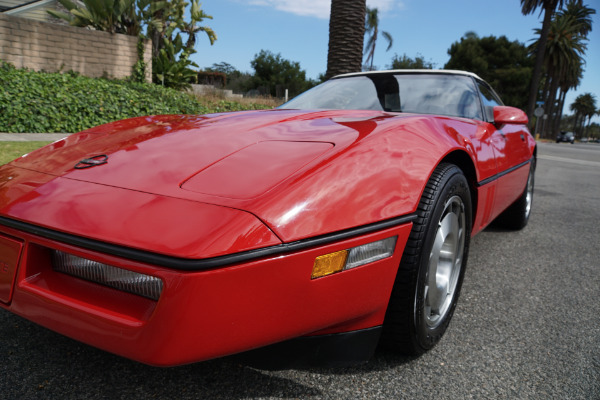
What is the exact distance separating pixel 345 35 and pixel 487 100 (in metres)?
4.07

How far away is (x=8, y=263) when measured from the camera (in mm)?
1194

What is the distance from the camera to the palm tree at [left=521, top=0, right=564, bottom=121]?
22.1 meters

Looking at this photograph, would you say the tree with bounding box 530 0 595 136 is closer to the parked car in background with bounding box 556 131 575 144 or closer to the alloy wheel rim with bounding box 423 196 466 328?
the parked car in background with bounding box 556 131 575 144

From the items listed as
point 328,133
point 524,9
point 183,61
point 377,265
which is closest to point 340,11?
point 328,133

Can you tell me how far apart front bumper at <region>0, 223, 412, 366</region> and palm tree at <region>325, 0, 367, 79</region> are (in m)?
5.85

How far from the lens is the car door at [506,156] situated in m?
2.33

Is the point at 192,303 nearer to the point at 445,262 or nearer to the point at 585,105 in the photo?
the point at 445,262

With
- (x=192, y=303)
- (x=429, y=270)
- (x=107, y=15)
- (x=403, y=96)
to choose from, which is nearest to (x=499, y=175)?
(x=403, y=96)

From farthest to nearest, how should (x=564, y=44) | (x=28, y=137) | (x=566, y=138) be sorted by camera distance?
(x=566, y=138), (x=564, y=44), (x=28, y=137)

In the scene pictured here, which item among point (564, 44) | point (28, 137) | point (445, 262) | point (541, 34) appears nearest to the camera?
point (445, 262)

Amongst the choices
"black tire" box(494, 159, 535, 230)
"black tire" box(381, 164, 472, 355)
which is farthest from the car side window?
"black tire" box(381, 164, 472, 355)

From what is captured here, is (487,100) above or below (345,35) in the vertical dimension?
below

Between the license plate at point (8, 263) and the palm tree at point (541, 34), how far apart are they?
25516 millimetres

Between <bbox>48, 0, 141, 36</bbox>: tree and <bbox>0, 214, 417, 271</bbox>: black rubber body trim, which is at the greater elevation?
<bbox>48, 0, 141, 36</bbox>: tree
